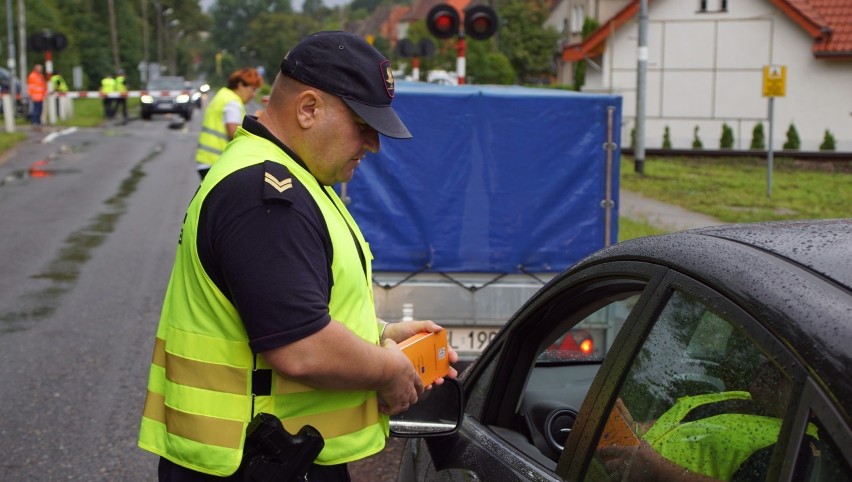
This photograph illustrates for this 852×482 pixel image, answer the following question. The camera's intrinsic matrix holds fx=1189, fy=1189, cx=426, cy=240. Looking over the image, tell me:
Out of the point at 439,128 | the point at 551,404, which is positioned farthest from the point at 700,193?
the point at 551,404

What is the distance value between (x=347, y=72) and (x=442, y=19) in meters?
15.1

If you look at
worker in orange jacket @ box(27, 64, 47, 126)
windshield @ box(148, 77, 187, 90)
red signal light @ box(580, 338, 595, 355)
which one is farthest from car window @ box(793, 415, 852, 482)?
windshield @ box(148, 77, 187, 90)

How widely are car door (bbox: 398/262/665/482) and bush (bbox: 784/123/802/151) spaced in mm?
28740

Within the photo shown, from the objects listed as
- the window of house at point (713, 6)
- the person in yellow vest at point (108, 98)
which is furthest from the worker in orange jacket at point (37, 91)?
the window of house at point (713, 6)

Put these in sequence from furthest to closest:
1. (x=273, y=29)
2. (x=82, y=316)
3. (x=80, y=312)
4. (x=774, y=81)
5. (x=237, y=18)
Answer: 1. (x=237, y=18)
2. (x=273, y=29)
3. (x=774, y=81)
4. (x=80, y=312)
5. (x=82, y=316)

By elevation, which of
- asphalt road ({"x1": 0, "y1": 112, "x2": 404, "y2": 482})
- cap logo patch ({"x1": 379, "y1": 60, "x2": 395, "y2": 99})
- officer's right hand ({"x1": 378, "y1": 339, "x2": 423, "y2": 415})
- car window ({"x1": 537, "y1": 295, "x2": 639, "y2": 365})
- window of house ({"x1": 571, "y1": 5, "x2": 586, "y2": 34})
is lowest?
asphalt road ({"x1": 0, "y1": 112, "x2": 404, "y2": 482})

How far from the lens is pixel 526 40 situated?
61719 mm

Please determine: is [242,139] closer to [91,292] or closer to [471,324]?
[471,324]

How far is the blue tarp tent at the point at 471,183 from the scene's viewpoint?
23.0 ft

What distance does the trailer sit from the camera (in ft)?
23.0

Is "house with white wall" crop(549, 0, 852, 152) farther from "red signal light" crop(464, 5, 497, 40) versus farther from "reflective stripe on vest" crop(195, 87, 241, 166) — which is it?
"reflective stripe on vest" crop(195, 87, 241, 166)

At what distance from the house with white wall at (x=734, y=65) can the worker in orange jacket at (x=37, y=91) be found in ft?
49.7

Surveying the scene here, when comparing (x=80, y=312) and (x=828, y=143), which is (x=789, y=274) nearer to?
(x=80, y=312)

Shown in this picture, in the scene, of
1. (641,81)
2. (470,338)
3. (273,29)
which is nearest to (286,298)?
(470,338)
